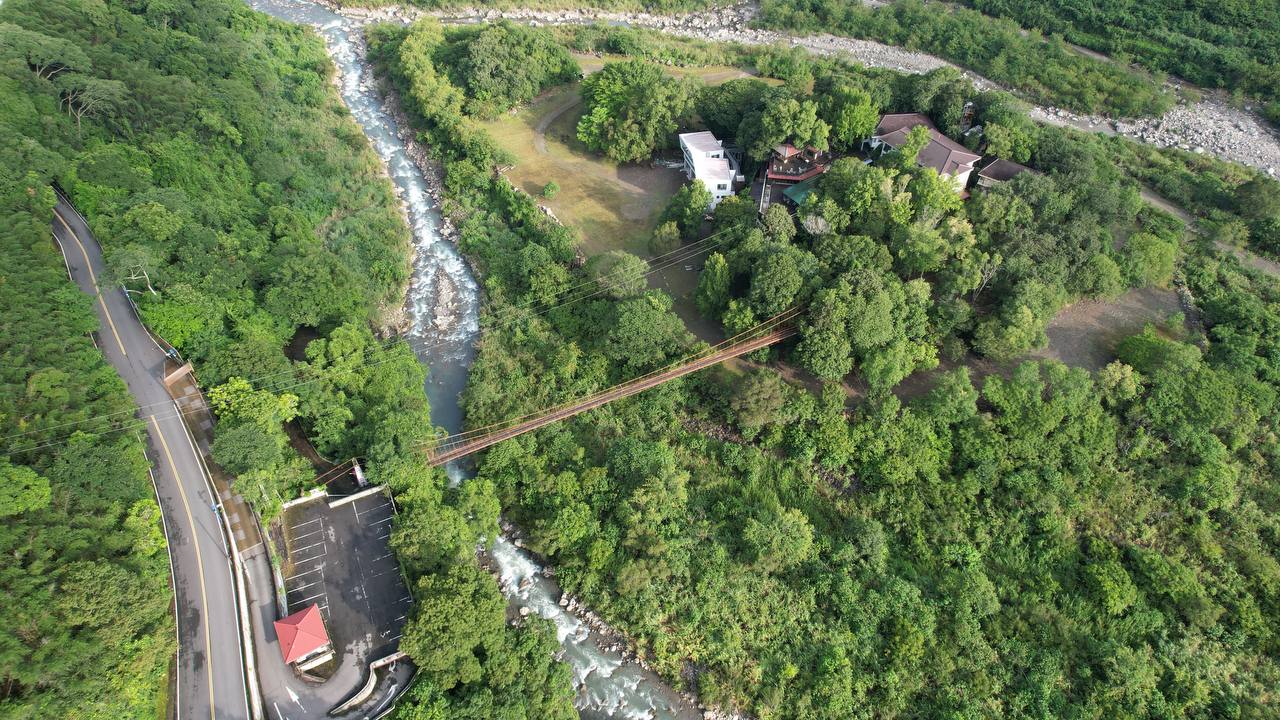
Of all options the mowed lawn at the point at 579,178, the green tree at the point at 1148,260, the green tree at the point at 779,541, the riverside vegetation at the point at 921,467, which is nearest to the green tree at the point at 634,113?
the mowed lawn at the point at 579,178

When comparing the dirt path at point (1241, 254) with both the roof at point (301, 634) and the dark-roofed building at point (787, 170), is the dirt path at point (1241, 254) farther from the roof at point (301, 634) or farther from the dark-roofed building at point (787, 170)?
the roof at point (301, 634)

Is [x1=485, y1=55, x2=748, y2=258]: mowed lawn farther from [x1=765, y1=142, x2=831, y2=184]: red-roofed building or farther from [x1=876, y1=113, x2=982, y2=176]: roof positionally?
[x1=876, y1=113, x2=982, y2=176]: roof

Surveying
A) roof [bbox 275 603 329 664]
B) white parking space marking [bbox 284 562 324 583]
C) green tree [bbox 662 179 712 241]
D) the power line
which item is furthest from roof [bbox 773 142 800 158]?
roof [bbox 275 603 329 664]

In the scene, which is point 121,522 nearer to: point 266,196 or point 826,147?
point 266,196

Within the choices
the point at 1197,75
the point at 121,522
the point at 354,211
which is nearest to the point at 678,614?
the point at 121,522

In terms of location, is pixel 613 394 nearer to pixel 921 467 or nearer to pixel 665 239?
pixel 665 239
